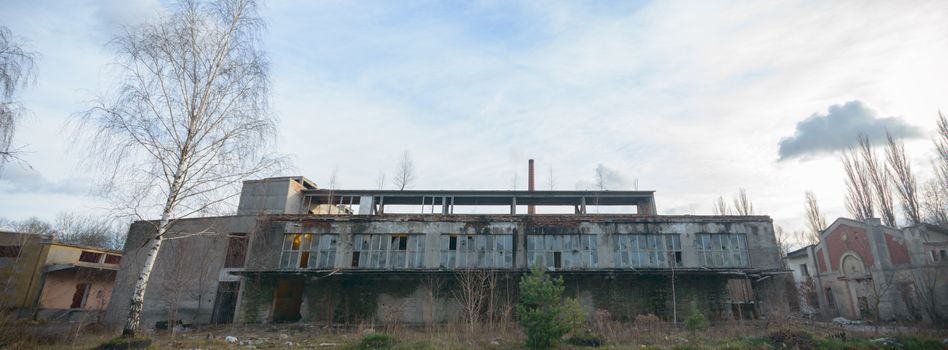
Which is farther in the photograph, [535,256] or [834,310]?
[834,310]

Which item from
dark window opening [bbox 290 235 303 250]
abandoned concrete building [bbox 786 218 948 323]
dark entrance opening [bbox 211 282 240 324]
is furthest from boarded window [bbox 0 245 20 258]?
abandoned concrete building [bbox 786 218 948 323]

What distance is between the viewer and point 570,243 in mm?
23203

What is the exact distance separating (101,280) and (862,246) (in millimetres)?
53365

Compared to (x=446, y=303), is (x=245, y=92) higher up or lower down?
higher up

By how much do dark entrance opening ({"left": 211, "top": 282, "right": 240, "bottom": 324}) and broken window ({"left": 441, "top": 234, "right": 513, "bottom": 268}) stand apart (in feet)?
40.5

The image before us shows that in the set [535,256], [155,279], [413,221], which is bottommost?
[155,279]

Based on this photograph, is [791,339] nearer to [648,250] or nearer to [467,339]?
[648,250]

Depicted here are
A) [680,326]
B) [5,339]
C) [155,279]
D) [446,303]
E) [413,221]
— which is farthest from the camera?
[155,279]

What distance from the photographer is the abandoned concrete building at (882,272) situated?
74.3ft

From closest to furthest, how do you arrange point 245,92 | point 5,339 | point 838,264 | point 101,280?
1. point 5,339
2. point 245,92
3. point 838,264
4. point 101,280

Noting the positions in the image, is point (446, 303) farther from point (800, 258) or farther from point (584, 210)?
point (800, 258)

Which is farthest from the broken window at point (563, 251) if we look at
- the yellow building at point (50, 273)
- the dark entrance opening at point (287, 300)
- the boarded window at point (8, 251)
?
the boarded window at point (8, 251)

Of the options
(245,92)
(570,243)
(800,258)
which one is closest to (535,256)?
(570,243)

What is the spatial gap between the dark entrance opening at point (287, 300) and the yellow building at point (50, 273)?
13552 millimetres
